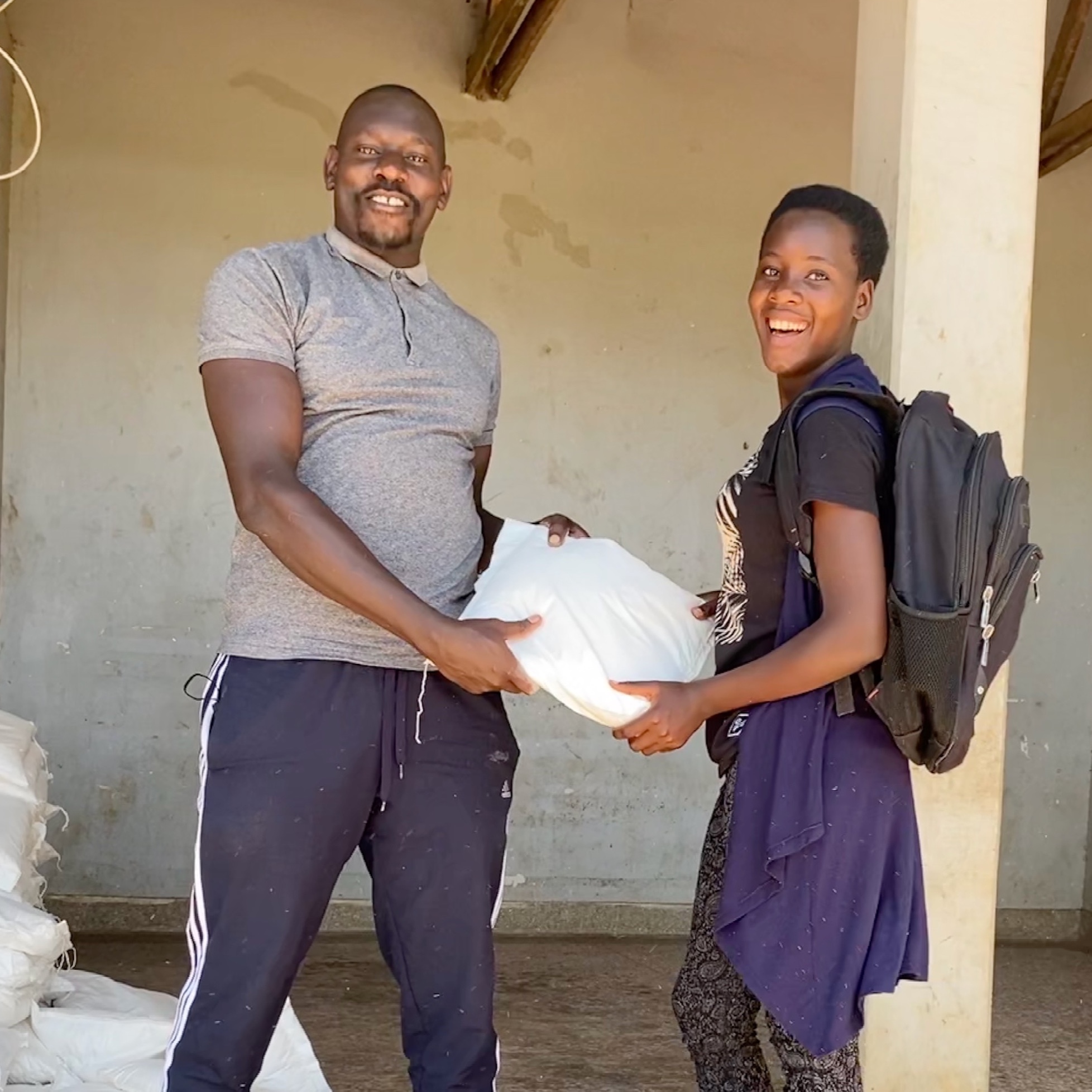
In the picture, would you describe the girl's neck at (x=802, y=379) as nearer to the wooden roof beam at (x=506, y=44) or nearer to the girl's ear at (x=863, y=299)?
the girl's ear at (x=863, y=299)

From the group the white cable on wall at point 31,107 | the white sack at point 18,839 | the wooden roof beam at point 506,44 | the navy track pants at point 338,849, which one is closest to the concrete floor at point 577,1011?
→ the white sack at point 18,839

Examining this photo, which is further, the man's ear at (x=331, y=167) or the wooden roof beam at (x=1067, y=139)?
the wooden roof beam at (x=1067, y=139)

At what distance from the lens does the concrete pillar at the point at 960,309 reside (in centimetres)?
245

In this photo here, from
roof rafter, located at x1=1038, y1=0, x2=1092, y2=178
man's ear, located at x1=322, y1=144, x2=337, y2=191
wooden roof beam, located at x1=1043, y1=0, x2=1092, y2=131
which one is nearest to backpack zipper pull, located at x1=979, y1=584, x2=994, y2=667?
man's ear, located at x1=322, y1=144, x2=337, y2=191

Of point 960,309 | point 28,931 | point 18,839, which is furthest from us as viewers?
point 18,839

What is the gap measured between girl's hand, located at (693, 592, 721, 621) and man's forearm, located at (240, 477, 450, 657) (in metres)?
0.41

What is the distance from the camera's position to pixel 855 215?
2.02m

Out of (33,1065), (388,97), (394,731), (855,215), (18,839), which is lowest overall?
(33,1065)

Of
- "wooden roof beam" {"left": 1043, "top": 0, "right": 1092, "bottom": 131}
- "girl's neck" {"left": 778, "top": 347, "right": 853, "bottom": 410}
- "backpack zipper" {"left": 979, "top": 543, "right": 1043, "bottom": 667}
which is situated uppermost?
"wooden roof beam" {"left": 1043, "top": 0, "right": 1092, "bottom": 131}

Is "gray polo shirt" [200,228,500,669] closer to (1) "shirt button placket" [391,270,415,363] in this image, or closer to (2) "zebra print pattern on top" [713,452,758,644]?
(1) "shirt button placket" [391,270,415,363]

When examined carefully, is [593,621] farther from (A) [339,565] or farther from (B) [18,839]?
(B) [18,839]

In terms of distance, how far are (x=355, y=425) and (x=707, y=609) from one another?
0.59m

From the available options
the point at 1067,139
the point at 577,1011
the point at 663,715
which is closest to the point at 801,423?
the point at 663,715

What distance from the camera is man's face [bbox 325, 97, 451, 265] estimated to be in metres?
2.11
